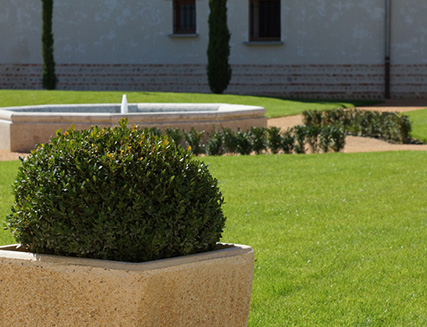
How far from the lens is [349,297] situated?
4.92 meters

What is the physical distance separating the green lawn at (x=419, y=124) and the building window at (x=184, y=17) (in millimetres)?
12152

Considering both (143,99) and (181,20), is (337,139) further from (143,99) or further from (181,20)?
(181,20)

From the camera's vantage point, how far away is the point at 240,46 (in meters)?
29.9

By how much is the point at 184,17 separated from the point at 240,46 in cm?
302

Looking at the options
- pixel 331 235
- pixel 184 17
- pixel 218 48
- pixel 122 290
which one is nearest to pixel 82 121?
pixel 331 235

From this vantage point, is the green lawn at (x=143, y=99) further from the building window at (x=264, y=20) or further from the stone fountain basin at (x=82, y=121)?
the stone fountain basin at (x=82, y=121)

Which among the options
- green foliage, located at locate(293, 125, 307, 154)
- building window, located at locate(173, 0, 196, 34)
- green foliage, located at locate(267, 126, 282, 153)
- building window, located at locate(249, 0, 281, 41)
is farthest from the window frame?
green foliage, located at locate(267, 126, 282, 153)

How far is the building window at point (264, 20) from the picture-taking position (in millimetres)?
30062

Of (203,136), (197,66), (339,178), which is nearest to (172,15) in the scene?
(197,66)

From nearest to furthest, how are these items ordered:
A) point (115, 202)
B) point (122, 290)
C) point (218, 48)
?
point (122, 290) < point (115, 202) < point (218, 48)

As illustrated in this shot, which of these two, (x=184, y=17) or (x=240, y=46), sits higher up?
(x=184, y=17)

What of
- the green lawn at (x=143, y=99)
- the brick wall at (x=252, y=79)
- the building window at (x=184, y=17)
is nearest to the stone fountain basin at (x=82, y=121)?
the green lawn at (x=143, y=99)

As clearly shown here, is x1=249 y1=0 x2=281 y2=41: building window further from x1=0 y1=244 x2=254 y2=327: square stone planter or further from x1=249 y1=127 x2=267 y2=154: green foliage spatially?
x1=0 y1=244 x2=254 y2=327: square stone planter

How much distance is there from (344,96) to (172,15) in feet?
26.0
